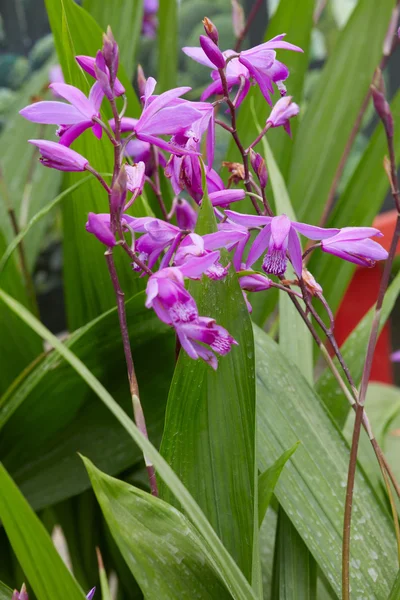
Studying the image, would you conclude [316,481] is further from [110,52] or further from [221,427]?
[110,52]

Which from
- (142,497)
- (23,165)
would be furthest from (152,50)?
(142,497)

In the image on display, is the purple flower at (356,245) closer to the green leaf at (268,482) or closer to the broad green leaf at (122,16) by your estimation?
the green leaf at (268,482)

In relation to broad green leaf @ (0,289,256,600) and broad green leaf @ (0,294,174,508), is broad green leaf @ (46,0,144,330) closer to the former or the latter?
broad green leaf @ (0,294,174,508)

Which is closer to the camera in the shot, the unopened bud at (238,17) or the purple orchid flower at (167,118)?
the purple orchid flower at (167,118)

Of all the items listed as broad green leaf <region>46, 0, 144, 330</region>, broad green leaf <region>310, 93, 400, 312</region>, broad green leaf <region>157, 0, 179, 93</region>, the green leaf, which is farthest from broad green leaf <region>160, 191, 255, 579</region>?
broad green leaf <region>157, 0, 179, 93</region>

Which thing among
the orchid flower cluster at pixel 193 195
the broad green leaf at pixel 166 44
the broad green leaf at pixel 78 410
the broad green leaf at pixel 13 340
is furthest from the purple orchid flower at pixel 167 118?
the broad green leaf at pixel 166 44

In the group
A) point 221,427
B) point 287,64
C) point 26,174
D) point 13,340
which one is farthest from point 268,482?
point 26,174
